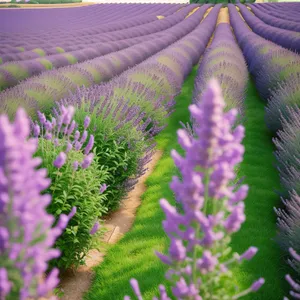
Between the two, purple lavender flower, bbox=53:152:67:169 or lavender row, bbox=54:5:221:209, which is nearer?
purple lavender flower, bbox=53:152:67:169

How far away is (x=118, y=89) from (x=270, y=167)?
257 cm

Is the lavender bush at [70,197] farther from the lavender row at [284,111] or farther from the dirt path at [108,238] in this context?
the lavender row at [284,111]

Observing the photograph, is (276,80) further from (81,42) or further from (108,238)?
(81,42)

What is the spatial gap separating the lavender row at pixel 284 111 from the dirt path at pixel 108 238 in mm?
1719

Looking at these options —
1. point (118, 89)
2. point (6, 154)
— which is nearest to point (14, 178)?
point (6, 154)

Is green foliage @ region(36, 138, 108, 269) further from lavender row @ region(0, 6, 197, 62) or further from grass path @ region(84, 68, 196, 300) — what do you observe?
lavender row @ region(0, 6, 197, 62)

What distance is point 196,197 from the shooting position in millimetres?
1085

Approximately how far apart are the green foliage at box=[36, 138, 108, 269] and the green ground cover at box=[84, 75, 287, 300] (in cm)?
35

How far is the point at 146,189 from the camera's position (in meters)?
5.09

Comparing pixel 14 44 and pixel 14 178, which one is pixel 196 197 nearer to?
pixel 14 178

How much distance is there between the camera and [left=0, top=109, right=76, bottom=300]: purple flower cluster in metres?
0.82

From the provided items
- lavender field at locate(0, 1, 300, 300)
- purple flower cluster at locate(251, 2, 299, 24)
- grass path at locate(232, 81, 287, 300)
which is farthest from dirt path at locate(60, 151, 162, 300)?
purple flower cluster at locate(251, 2, 299, 24)

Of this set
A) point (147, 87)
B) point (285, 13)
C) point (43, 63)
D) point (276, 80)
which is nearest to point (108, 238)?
point (147, 87)

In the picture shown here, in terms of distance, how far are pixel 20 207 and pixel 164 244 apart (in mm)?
2773
